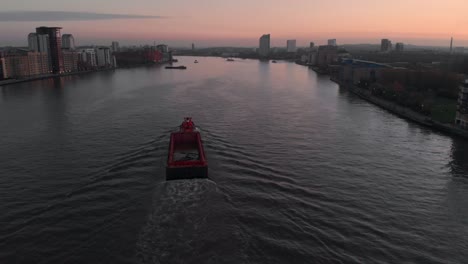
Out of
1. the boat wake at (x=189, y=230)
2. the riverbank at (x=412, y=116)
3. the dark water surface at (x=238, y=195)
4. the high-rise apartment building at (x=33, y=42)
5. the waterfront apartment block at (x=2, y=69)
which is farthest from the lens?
the high-rise apartment building at (x=33, y=42)

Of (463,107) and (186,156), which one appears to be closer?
(186,156)

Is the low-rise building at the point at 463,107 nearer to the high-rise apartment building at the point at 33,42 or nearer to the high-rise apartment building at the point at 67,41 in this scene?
the high-rise apartment building at the point at 33,42

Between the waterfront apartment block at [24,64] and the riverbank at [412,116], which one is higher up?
the waterfront apartment block at [24,64]

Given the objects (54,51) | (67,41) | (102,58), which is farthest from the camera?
(67,41)

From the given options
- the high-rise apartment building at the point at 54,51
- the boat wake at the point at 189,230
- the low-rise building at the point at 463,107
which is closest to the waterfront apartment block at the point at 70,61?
the high-rise apartment building at the point at 54,51

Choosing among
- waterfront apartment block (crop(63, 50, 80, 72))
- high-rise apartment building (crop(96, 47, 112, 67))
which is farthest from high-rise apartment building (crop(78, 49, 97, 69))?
waterfront apartment block (crop(63, 50, 80, 72))

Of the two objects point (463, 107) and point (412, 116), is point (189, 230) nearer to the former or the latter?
point (463, 107)

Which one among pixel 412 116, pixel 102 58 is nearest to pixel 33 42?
pixel 102 58
